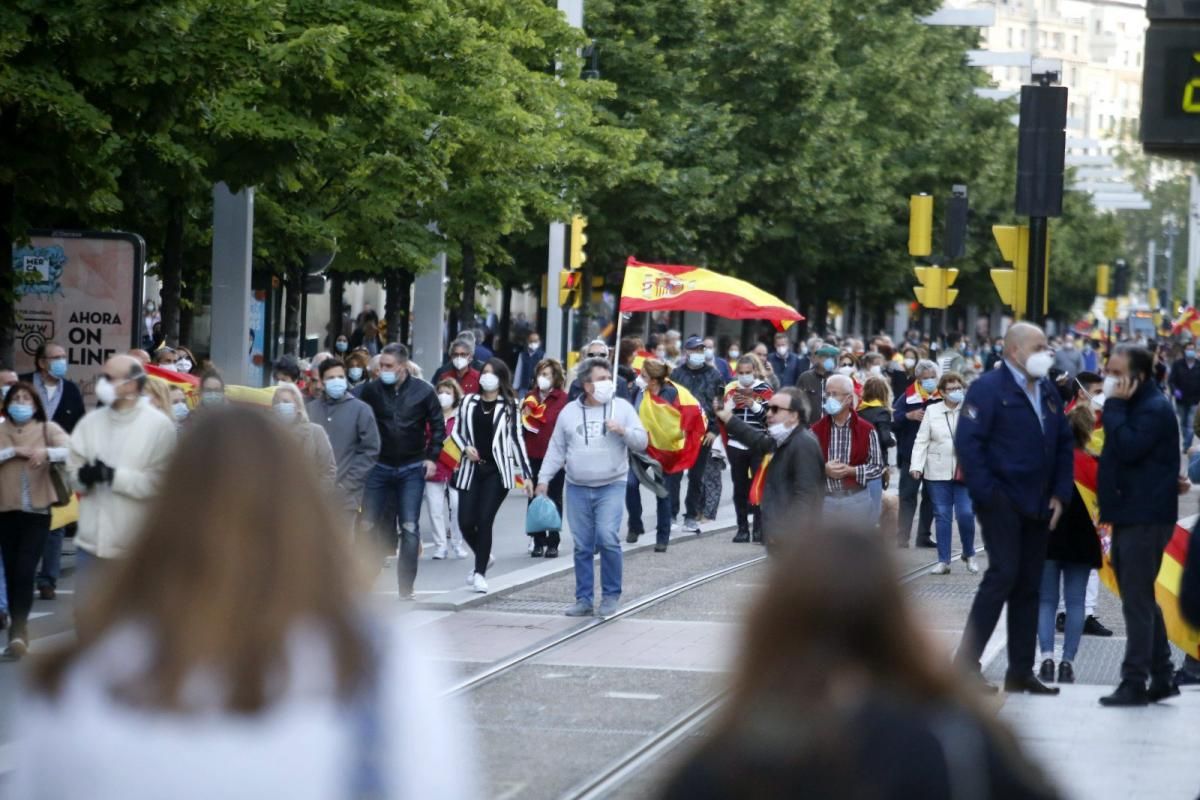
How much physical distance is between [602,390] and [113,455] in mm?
4900

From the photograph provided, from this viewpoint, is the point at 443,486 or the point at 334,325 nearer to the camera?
the point at 443,486

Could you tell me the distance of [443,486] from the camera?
60.0 ft

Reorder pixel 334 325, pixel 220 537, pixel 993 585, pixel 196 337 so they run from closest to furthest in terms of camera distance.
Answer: pixel 220 537, pixel 993 585, pixel 334 325, pixel 196 337

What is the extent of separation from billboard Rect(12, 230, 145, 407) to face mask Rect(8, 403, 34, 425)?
6.59m

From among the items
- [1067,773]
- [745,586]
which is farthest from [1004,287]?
[1067,773]

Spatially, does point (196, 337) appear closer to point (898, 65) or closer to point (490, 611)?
point (898, 65)

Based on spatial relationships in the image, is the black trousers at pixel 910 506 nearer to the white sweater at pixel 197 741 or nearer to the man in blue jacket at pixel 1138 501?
the man in blue jacket at pixel 1138 501

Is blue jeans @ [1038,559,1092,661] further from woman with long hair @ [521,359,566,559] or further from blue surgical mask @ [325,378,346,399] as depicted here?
woman with long hair @ [521,359,566,559]

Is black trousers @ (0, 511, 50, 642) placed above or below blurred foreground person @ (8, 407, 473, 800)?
below

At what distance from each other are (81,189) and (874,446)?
7.17 meters

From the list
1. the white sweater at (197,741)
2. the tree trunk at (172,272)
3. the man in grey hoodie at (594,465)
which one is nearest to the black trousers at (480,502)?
the man in grey hoodie at (594,465)

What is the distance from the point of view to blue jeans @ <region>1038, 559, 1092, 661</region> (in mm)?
11648

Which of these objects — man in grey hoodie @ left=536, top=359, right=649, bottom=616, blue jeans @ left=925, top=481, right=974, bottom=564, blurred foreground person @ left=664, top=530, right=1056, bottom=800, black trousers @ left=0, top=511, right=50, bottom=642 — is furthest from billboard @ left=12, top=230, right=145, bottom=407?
blurred foreground person @ left=664, top=530, right=1056, bottom=800

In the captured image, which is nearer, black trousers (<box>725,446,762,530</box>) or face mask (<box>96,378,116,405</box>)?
face mask (<box>96,378,116,405</box>)
